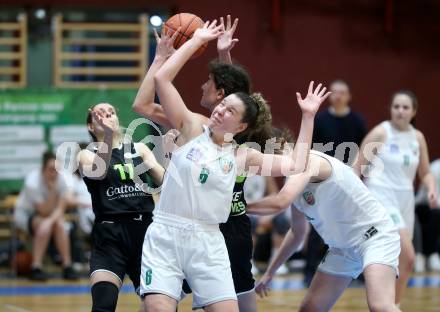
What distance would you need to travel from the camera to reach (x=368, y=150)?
794 cm

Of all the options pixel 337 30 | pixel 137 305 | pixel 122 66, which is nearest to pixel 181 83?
pixel 122 66

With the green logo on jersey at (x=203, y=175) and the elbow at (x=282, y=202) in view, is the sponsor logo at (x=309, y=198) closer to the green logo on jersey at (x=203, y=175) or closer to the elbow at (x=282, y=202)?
the elbow at (x=282, y=202)

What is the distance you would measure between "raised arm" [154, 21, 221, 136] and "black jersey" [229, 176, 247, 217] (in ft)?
1.67

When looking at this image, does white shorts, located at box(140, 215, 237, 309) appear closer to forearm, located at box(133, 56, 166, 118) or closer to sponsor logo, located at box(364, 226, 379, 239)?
forearm, located at box(133, 56, 166, 118)

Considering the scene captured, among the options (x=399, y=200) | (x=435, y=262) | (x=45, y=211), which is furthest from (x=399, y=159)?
(x=45, y=211)

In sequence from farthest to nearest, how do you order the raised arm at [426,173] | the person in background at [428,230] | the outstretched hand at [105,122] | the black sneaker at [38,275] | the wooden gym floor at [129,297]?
1. the person in background at [428,230]
2. the black sneaker at [38,275]
3. the wooden gym floor at [129,297]
4. the raised arm at [426,173]
5. the outstretched hand at [105,122]

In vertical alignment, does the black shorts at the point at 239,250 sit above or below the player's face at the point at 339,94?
below

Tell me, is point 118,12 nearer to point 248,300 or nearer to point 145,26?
point 145,26

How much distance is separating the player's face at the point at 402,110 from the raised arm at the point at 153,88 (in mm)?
3304

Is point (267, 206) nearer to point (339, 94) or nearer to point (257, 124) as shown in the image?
point (257, 124)

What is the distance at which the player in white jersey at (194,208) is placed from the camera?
193 inches

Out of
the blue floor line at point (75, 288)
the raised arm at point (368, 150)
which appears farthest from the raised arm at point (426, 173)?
the blue floor line at point (75, 288)

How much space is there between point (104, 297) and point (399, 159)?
363cm

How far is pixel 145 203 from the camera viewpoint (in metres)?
6.14
